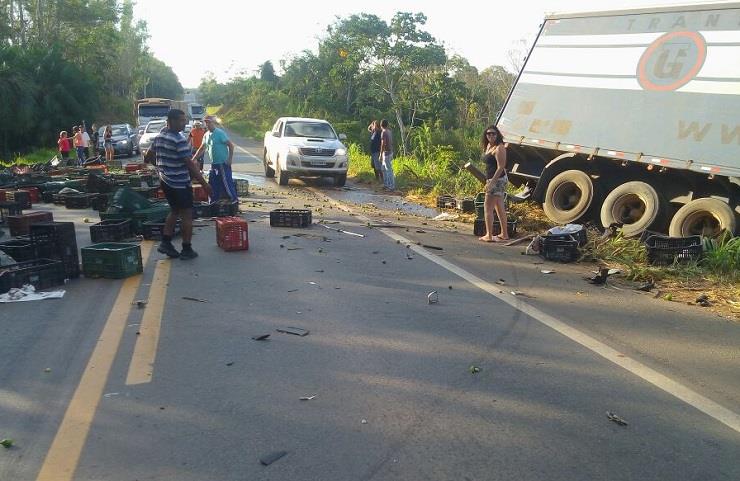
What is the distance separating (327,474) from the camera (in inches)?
133

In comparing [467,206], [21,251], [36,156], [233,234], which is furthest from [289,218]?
[36,156]

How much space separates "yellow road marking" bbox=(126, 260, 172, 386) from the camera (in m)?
4.71

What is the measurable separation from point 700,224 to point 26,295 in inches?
354

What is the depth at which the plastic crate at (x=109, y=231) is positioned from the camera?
942 cm

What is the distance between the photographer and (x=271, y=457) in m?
3.56

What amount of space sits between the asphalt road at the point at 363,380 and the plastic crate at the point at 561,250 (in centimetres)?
100

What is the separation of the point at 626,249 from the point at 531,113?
14.5ft

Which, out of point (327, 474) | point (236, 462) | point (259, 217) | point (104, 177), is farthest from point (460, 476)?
point (104, 177)

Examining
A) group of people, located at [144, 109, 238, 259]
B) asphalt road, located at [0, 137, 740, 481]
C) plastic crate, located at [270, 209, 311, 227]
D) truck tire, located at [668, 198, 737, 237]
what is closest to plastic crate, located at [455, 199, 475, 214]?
plastic crate, located at [270, 209, 311, 227]

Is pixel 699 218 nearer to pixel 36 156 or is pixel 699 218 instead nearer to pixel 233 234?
pixel 233 234

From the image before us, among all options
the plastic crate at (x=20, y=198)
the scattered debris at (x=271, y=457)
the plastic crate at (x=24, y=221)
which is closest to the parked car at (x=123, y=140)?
the plastic crate at (x=20, y=198)

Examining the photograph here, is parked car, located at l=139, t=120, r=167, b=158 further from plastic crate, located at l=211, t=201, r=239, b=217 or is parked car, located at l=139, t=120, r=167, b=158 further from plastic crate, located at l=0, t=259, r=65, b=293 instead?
plastic crate, located at l=0, t=259, r=65, b=293

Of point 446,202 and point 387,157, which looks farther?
point 387,157

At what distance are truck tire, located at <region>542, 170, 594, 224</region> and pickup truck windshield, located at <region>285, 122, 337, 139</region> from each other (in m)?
8.61
